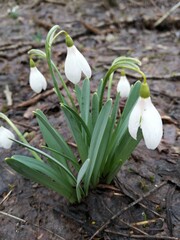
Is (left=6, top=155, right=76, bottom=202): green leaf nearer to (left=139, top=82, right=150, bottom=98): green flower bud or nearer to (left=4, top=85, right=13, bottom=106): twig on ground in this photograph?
(left=139, top=82, right=150, bottom=98): green flower bud

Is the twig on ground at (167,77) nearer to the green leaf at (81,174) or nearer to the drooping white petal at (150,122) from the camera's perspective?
the green leaf at (81,174)

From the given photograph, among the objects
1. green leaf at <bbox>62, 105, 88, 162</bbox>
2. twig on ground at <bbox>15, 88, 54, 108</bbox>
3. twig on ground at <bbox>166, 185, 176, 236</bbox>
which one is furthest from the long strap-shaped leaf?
twig on ground at <bbox>15, 88, 54, 108</bbox>

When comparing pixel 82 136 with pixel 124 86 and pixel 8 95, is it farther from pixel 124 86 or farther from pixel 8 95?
pixel 8 95

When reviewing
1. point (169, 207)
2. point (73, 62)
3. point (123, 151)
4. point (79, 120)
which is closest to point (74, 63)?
point (73, 62)

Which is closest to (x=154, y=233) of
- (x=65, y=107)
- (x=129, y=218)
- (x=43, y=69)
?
(x=129, y=218)

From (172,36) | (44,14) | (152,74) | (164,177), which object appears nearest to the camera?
(164,177)

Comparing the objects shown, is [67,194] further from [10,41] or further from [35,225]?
[10,41]
